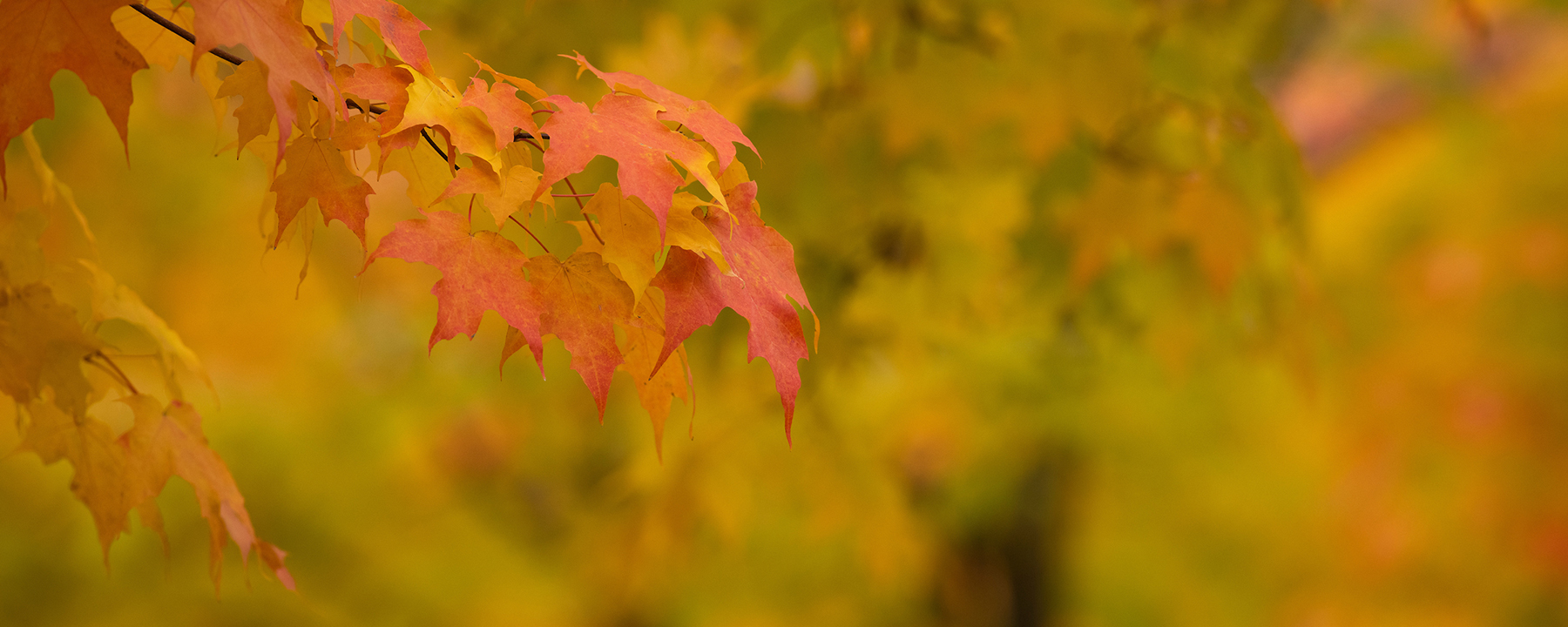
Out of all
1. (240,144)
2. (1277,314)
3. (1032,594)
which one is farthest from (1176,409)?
(240,144)

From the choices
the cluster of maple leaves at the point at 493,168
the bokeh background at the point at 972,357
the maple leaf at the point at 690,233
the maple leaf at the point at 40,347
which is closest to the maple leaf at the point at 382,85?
the cluster of maple leaves at the point at 493,168

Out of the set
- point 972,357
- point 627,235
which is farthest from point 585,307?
point 972,357

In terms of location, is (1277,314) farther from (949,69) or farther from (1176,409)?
(1176,409)

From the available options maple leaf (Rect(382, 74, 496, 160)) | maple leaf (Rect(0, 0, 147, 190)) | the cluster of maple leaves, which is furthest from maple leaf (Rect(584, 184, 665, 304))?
maple leaf (Rect(0, 0, 147, 190))

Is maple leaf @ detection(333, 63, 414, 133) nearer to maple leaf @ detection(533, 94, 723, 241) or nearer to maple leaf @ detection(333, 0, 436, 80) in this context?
maple leaf @ detection(333, 0, 436, 80)

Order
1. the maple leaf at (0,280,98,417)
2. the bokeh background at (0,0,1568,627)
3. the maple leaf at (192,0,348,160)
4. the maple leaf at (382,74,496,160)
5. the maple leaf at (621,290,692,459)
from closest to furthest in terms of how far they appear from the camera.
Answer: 1. the maple leaf at (192,0,348,160)
2. the maple leaf at (382,74,496,160)
3. the maple leaf at (621,290,692,459)
4. the maple leaf at (0,280,98,417)
5. the bokeh background at (0,0,1568,627)
